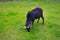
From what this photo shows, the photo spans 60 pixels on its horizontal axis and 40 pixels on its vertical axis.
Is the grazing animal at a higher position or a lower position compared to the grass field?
higher

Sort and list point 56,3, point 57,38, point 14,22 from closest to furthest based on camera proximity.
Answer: point 57,38
point 14,22
point 56,3

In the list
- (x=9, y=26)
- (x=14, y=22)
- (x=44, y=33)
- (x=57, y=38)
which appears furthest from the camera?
(x=14, y=22)

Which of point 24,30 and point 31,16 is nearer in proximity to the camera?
point 31,16

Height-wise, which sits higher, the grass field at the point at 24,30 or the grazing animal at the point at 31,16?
the grazing animal at the point at 31,16

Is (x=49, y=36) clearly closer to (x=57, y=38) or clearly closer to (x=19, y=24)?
(x=57, y=38)

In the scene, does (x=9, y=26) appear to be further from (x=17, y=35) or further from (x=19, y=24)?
(x=17, y=35)

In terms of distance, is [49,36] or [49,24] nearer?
[49,36]

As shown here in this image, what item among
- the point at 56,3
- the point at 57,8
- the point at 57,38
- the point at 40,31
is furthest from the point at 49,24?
the point at 56,3

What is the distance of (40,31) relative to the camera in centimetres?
793

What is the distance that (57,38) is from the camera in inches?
286

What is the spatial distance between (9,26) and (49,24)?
2074mm

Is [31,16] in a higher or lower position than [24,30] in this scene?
higher

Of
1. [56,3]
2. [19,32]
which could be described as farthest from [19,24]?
[56,3]

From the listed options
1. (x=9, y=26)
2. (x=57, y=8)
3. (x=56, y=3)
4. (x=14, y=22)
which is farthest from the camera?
(x=56, y=3)
